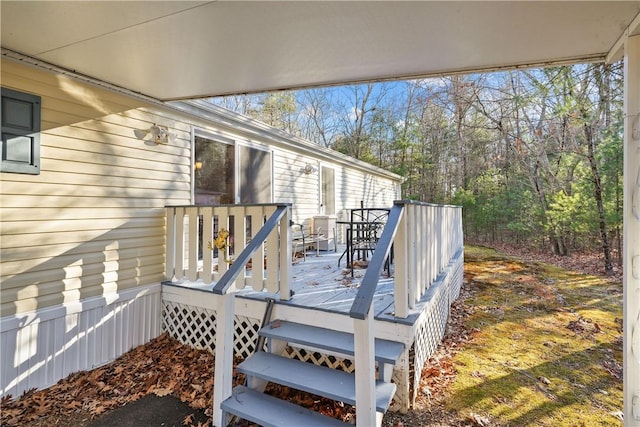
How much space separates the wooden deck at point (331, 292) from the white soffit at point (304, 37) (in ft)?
7.66

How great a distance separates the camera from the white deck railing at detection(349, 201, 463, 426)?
1896 millimetres

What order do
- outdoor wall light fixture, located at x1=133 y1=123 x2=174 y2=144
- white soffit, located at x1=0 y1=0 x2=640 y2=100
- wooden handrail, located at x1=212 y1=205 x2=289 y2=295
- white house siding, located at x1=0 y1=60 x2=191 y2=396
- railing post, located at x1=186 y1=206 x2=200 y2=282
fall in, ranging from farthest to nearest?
outdoor wall light fixture, located at x1=133 y1=123 x2=174 y2=144
railing post, located at x1=186 y1=206 x2=200 y2=282
white house siding, located at x1=0 y1=60 x2=191 y2=396
wooden handrail, located at x1=212 y1=205 x2=289 y2=295
white soffit, located at x1=0 y1=0 x2=640 y2=100

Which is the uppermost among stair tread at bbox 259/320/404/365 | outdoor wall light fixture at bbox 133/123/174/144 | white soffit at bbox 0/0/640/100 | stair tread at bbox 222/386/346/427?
white soffit at bbox 0/0/640/100

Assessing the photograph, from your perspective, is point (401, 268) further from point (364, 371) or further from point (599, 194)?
point (599, 194)

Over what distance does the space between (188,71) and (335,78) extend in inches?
60.5

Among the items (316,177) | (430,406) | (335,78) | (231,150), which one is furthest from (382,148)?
(430,406)

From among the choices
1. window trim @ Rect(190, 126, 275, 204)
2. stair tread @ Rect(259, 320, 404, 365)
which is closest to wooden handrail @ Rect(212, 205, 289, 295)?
stair tread @ Rect(259, 320, 404, 365)

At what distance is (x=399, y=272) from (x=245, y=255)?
1325 mm

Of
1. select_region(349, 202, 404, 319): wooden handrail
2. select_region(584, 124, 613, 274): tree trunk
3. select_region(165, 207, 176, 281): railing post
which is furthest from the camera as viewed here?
select_region(584, 124, 613, 274): tree trunk

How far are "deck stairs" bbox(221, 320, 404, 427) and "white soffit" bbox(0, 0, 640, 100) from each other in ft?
8.34

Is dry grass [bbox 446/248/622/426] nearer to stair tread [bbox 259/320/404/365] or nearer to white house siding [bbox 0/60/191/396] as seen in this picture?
stair tread [bbox 259/320/404/365]

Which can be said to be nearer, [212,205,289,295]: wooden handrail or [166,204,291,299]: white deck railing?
[212,205,289,295]: wooden handrail

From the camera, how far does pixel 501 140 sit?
15.3 m

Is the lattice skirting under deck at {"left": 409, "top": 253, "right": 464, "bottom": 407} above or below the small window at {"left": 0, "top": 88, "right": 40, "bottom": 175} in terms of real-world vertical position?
below
